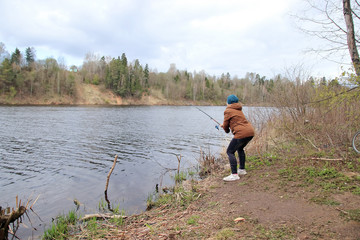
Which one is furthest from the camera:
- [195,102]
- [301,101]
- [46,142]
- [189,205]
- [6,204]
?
[195,102]

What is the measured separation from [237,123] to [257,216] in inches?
100

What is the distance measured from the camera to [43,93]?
7188 centimetres

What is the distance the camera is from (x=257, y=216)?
438cm

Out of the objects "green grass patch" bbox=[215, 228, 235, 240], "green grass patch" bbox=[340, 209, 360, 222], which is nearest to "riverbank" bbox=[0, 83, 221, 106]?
"green grass patch" bbox=[215, 228, 235, 240]

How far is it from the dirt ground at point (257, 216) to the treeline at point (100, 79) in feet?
126

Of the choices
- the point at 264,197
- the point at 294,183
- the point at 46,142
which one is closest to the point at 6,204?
the point at 264,197

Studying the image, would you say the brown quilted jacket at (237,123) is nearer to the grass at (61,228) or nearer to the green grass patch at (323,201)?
the green grass patch at (323,201)

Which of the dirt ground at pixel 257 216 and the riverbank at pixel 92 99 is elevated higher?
the riverbank at pixel 92 99

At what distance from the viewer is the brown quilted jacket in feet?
20.3

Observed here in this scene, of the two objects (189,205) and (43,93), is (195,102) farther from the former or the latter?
(189,205)

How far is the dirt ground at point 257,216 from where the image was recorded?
12.1ft

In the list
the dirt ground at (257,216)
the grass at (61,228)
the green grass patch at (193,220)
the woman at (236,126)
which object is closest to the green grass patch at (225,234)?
the dirt ground at (257,216)

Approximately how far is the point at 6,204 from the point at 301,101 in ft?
42.0

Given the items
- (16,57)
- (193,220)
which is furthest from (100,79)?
(193,220)
